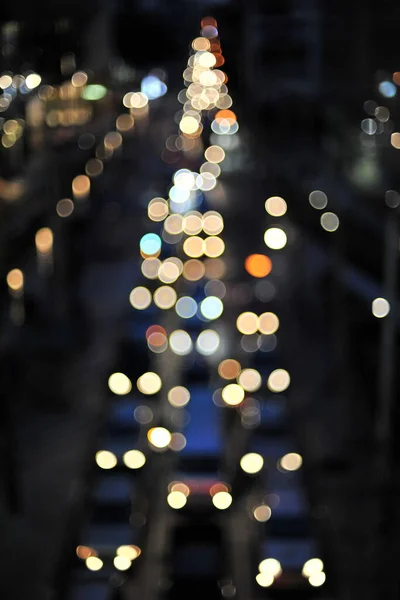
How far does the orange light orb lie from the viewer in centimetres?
2397

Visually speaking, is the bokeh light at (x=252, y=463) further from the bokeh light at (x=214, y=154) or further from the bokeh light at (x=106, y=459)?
the bokeh light at (x=214, y=154)

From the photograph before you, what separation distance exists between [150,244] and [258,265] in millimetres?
3942

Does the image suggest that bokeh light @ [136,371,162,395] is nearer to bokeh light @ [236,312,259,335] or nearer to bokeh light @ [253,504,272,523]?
bokeh light @ [236,312,259,335]

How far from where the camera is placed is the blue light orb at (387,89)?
12561mm

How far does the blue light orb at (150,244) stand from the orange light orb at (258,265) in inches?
107

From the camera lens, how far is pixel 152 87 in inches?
1232

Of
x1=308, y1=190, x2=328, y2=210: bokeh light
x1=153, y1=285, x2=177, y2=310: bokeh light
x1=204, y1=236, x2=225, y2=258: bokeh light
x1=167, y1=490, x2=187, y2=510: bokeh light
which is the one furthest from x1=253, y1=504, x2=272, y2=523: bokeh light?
x1=204, y1=236, x2=225, y2=258: bokeh light

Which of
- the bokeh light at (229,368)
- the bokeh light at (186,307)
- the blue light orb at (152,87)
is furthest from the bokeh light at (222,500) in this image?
the blue light orb at (152,87)

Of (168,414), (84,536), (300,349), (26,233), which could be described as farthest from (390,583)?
(300,349)

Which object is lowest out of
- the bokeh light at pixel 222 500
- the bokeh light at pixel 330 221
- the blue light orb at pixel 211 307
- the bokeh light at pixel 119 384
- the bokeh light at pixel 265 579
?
the bokeh light at pixel 265 579

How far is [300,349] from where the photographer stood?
17.8m

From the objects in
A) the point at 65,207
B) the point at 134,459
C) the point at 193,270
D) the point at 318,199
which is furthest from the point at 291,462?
the point at 193,270

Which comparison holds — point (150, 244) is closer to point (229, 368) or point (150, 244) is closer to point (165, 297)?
point (165, 297)

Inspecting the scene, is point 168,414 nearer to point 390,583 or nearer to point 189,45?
point 390,583
